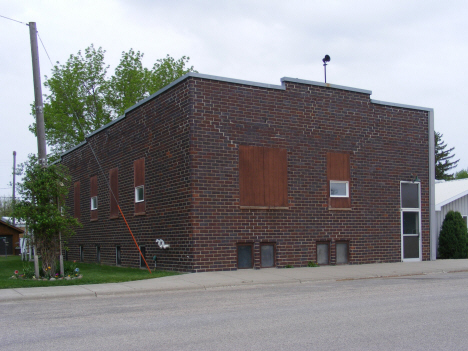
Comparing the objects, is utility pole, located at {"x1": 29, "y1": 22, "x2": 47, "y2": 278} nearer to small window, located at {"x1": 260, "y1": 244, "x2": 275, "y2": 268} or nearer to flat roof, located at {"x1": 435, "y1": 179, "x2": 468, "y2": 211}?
small window, located at {"x1": 260, "y1": 244, "x2": 275, "y2": 268}

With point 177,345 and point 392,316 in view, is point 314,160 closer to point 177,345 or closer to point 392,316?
point 392,316

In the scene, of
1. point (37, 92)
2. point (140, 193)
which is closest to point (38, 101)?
point (37, 92)

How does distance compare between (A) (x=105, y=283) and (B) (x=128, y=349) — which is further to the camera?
(A) (x=105, y=283)

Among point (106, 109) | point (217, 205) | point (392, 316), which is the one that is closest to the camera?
point (392, 316)

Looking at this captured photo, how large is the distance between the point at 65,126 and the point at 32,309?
30921 millimetres

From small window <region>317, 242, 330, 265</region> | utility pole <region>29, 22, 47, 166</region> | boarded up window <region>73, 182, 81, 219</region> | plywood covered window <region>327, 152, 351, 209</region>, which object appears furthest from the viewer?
boarded up window <region>73, 182, 81, 219</region>

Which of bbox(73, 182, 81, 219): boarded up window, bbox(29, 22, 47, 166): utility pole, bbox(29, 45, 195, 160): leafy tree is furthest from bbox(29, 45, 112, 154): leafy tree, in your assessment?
bbox(29, 22, 47, 166): utility pole

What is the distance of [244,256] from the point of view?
59.1ft

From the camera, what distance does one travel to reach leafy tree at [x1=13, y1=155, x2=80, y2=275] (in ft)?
51.9

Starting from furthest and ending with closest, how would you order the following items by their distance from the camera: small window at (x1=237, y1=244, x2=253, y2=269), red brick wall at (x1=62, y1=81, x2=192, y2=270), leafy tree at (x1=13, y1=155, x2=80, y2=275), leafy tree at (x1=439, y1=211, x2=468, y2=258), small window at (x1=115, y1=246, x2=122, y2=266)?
leafy tree at (x1=439, y1=211, x2=468, y2=258), small window at (x1=115, y1=246, x2=122, y2=266), small window at (x1=237, y1=244, x2=253, y2=269), red brick wall at (x1=62, y1=81, x2=192, y2=270), leafy tree at (x1=13, y1=155, x2=80, y2=275)

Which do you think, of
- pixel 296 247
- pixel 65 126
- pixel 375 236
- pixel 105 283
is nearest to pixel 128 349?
pixel 105 283

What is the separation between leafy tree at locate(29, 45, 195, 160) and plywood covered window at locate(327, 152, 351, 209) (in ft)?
79.8

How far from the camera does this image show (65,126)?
40031mm

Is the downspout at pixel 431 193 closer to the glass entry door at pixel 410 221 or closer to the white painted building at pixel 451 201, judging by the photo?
the glass entry door at pixel 410 221
